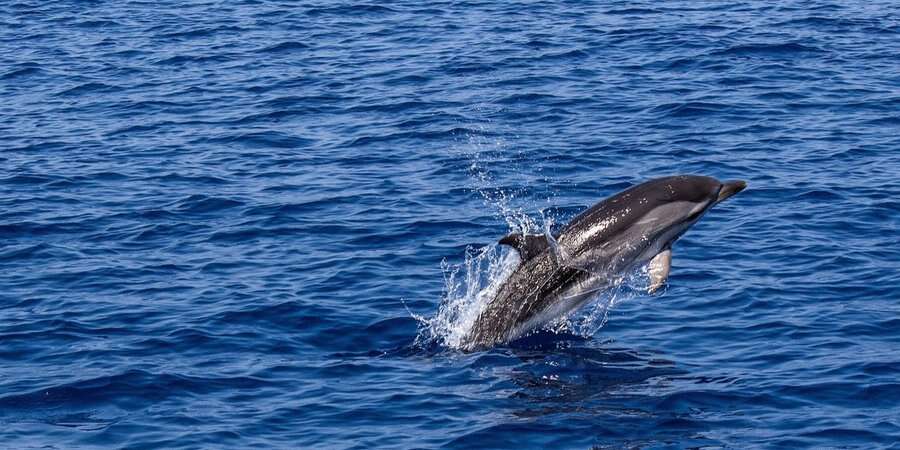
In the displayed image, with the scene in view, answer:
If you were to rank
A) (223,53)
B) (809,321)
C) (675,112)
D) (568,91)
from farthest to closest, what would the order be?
(223,53), (568,91), (675,112), (809,321)

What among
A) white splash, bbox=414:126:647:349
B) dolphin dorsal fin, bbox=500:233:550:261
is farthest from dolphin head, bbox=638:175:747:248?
dolphin dorsal fin, bbox=500:233:550:261

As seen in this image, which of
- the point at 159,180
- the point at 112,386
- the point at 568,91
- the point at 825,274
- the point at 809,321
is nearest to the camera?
the point at 112,386

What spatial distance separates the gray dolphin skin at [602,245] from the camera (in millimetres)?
18328

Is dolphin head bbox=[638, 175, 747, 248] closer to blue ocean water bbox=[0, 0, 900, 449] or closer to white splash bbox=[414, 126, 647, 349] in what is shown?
white splash bbox=[414, 126, 647, 349]

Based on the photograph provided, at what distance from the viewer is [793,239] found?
22812 millimetres

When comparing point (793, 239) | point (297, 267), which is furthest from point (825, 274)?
point (297, 267)

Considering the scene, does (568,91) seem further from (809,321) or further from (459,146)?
(809,321)

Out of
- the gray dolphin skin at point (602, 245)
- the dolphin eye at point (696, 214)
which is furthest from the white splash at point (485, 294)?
the dolphin eye at point (696, 214)

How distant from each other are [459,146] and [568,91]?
14.3 ft

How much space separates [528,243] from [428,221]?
5988 mm

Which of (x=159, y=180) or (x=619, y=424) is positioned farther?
(x=159, y=180)

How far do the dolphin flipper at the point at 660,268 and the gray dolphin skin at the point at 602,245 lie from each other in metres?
0.01

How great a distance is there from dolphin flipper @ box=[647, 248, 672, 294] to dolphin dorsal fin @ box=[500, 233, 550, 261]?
4.90ft

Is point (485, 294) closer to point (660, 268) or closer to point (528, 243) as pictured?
point (528, 243)
